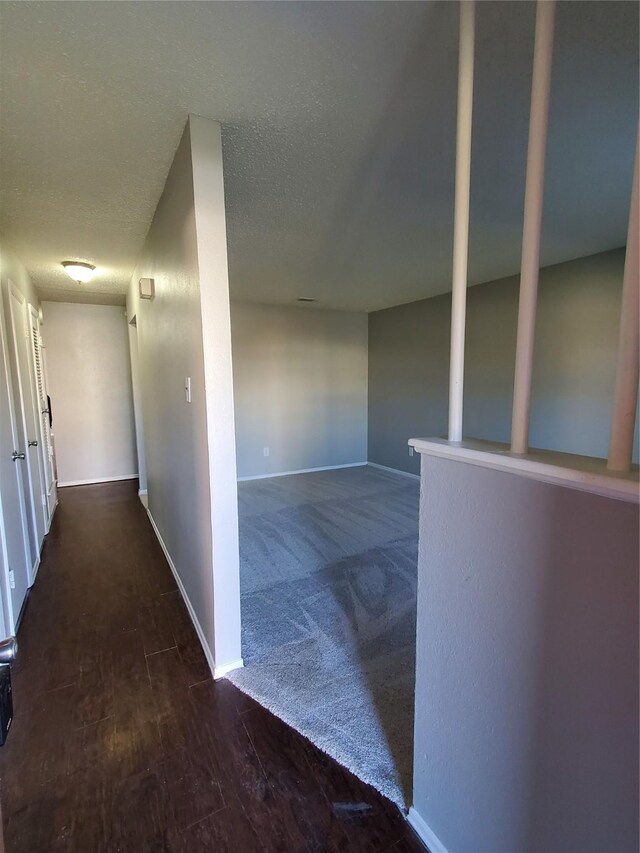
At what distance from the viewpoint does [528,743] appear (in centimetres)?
80

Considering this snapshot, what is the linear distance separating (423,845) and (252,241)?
3.33 m

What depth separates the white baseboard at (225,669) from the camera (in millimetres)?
1732

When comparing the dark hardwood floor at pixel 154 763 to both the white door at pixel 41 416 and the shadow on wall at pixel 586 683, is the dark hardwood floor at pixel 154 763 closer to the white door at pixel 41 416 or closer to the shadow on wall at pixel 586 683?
the shadow on wall at pixel 586 683

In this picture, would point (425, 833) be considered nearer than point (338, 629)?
Yes

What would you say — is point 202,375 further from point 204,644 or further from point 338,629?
point 338,629

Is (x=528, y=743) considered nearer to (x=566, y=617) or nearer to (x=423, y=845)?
(x=566, y=617)

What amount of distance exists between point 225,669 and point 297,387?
412 cm

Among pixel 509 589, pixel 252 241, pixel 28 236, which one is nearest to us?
pixel 509 589

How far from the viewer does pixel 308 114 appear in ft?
4.92

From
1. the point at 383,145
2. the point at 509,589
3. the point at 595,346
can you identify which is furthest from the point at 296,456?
the point at 509,589

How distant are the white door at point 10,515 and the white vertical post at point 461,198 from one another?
7.39ft

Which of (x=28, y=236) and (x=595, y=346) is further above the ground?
(x=28, y=236)

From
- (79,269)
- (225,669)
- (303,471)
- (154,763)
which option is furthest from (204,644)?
(303,471)

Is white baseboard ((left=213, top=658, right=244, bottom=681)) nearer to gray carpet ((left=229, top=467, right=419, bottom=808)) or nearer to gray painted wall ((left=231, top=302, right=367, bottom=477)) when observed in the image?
gray carpet ((left=229, top=467, right=419, bottom=808))
